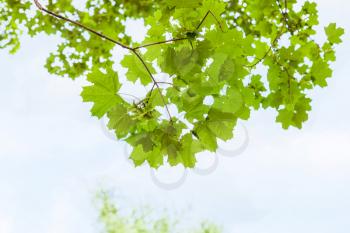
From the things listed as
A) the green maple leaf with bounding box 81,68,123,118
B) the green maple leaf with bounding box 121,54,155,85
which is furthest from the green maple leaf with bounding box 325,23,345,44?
the green maple leaf with bounding box 81,68,123,118

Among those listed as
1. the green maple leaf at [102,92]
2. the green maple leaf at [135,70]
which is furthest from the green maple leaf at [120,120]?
the green maple leaf at [135,70]

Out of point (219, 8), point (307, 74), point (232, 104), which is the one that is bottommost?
point (232, 104)

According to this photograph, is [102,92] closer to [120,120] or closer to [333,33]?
[120,120]

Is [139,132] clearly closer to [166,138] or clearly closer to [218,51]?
[166,138]

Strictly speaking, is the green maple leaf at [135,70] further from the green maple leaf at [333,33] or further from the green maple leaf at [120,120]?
the green maple leaf at [333,33]

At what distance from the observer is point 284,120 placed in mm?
2406

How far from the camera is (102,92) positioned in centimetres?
144

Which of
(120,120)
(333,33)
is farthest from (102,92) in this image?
(333,33)

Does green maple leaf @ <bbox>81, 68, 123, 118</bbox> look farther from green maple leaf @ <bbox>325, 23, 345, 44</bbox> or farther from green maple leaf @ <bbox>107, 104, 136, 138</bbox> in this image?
green maple leaf @ <bbox>325, 23, 345, 44</bbox>

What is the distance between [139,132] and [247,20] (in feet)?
16.5

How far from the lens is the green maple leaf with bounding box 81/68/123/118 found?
4.67 feet

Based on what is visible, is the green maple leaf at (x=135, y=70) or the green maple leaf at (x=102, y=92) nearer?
the green maple leaf at (x=102, y=92)

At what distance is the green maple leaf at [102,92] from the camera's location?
142 centimetres

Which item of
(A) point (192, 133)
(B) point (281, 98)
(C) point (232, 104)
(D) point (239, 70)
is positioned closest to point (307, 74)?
(B) point (281, 98)
